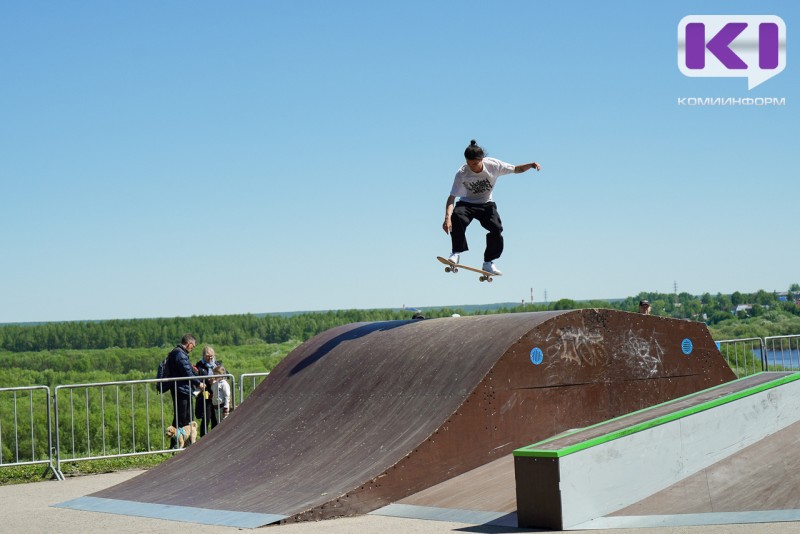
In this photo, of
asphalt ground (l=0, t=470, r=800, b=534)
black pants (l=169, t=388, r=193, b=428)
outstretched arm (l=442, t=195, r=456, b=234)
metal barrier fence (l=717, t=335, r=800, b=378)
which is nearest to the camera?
asphalt ground (l=0, t=470, r=800, b=534)

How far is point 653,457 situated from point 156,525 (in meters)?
3.82

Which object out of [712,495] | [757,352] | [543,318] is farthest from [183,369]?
[757,352]

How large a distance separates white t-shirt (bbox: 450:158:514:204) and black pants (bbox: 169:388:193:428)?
4981 mm

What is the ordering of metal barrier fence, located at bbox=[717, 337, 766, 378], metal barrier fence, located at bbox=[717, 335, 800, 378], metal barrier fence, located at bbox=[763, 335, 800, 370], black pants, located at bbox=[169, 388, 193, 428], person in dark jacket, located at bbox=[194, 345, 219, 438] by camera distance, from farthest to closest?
1. metal barrier fence, located at bbox=[763, 335, 800, 370]
2. metal barrier fence, located at bbox=[717, 335, 800, 378]
3. metal barrier fence, located at bbox=[717, 337, 766, 378]
4. person in dark jacket, located at bbox=[194, 345, 219, 438]
5. black pants, located at bbox=[169, 388, 193, 428]

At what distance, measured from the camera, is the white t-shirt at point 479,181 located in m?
10.5

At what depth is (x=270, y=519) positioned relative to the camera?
280 inches

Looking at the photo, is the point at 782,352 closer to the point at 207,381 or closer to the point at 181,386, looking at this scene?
the point at 207,381

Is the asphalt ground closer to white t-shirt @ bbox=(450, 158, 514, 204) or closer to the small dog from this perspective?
the small dog

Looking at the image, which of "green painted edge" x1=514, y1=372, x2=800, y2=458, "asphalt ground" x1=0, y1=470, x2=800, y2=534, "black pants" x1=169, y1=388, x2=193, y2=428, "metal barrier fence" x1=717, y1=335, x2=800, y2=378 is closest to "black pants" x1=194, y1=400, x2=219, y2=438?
"black pants" x1=169, y1=388, x2=193, y2=428

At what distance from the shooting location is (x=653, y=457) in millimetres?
7016

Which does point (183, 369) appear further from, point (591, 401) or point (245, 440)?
point (591, 401)

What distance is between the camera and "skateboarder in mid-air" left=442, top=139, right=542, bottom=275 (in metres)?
10.5

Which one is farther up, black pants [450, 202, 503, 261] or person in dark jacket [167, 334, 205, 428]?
black pants [450, 202, 503, 261]

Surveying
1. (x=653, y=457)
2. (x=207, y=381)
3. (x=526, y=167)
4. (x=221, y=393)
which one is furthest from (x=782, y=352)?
(x=653, y=457)
